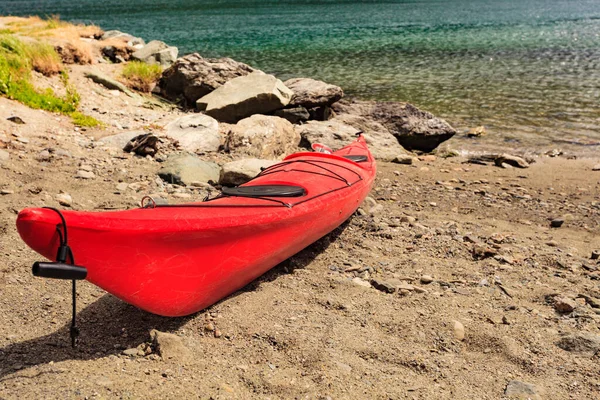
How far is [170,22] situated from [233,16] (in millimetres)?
6202

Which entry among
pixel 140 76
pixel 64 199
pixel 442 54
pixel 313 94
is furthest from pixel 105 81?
pixel 442 54

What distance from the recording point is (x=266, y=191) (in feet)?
16.3

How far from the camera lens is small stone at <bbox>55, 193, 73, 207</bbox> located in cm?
586

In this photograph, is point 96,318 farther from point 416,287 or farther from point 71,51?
point 71,51

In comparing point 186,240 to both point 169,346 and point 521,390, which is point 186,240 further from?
point 521,390

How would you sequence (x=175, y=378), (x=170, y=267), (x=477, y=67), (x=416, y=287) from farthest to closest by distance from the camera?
(x=477, y=67) < (x=416, y=287) < (x=170, y=267) < (x=175, y=378)

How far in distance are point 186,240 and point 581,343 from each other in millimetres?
3071

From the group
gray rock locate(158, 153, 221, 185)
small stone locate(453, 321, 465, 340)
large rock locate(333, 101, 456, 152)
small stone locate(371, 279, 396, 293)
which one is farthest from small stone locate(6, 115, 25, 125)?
small stone locate(453, 321, 465, 340)

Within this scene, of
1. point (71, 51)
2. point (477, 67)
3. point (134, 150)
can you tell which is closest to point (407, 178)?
point (134, 150)

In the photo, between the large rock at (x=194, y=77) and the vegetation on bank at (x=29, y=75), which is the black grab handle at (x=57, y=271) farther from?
the large rock at (x=194, y=77)

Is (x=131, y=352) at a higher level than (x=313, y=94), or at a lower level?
lower

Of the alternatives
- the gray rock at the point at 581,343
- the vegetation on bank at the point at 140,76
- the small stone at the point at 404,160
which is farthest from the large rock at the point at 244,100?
the gray rock at the point at 581,343

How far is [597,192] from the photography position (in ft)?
27.2

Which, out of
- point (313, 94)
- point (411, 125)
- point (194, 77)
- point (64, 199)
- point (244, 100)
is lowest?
point (64, 199)
